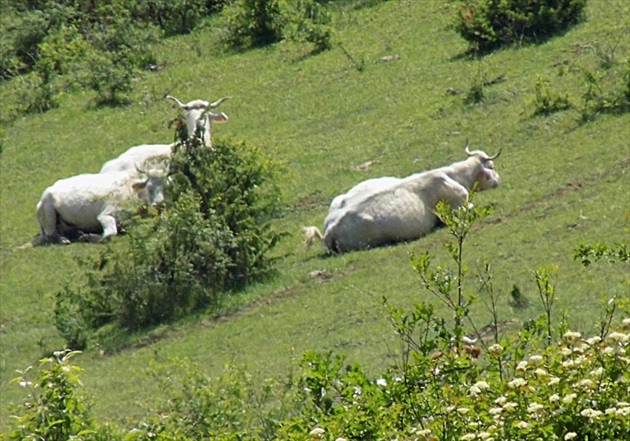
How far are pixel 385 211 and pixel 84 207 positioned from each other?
6.18 meters

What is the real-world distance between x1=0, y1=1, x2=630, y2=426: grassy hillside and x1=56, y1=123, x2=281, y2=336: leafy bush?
0.43m

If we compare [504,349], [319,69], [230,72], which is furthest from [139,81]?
[504,349]

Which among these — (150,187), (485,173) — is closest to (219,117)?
(150,187)

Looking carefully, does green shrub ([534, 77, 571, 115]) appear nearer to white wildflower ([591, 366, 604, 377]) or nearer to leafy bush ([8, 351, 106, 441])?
leafy bush ([8, 351, 106, 441])

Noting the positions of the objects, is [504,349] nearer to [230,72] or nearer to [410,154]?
[410,154]

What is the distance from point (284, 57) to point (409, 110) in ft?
19.4

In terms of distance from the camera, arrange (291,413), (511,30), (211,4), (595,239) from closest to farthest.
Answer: (291,413) < (595,239) < (511,30) < (211,4)

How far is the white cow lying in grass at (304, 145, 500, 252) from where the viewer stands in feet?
63.6

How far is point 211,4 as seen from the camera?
35812 millimetres

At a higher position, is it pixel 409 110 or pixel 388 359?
pixel 388 359

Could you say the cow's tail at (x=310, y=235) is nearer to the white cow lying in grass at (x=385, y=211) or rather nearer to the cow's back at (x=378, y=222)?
the white cow lying in grass at (x=385, y=211)

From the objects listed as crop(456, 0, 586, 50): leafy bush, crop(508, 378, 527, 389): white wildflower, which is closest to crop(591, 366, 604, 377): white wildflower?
crop(508, 378, 527, 389): white wildflower

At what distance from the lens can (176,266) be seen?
61.0 feet

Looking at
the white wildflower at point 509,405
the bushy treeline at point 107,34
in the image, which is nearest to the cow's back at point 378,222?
the bushy treeline at point 107,34
